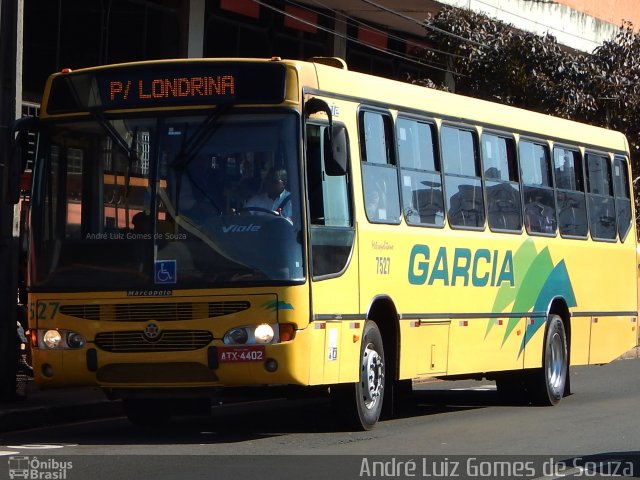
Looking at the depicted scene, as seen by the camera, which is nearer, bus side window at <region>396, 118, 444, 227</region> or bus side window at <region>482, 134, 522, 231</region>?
bus side window at <region>396, 118, 444, 227</region>

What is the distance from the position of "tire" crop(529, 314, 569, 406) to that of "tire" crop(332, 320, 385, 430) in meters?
3.63

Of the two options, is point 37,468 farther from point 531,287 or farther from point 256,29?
point 256,29

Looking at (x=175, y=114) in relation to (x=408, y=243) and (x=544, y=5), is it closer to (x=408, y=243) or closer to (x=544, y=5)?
(x=408, y=243)

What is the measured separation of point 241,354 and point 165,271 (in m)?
0.93

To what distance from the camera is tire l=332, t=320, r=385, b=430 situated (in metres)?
12.4

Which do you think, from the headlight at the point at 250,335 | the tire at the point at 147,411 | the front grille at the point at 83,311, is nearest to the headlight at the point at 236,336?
the headlight at the point at 250,335

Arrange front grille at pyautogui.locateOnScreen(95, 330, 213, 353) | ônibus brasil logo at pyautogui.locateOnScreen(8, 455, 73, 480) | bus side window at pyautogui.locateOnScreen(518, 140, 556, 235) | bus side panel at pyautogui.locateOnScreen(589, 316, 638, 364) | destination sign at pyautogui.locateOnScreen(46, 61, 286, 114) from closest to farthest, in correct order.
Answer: ônibus brasil logo at pyautogui.locateOnScreen(8, 455, 73, 480), front grille at pyautogui.locateOnScreen(95, 330, 213, 353), destination sign at pyautogui.locateOnScreen(46, 61, 286, 114), bus side window at pyautogui.locateOnScreen(518, 140, 556, 235), bus side panel at pyautogui.locateOnScreen(589, 316, 638, 364)

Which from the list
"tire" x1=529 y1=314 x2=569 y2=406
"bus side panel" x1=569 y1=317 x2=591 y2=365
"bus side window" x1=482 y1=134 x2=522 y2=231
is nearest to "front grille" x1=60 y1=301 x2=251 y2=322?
"bus side window" x1=482 y1=134 x2=522 y2=231

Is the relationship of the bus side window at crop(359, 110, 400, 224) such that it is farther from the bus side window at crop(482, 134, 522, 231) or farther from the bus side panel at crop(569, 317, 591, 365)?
the bus side panel at crop(569, 317, 591, 365)

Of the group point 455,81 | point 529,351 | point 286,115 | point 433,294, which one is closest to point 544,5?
point 455,81

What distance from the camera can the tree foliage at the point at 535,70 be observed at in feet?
77.3

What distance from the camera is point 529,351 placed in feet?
51.7

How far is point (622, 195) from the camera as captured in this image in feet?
60.4

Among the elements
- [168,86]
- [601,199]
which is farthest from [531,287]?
[168,86]
